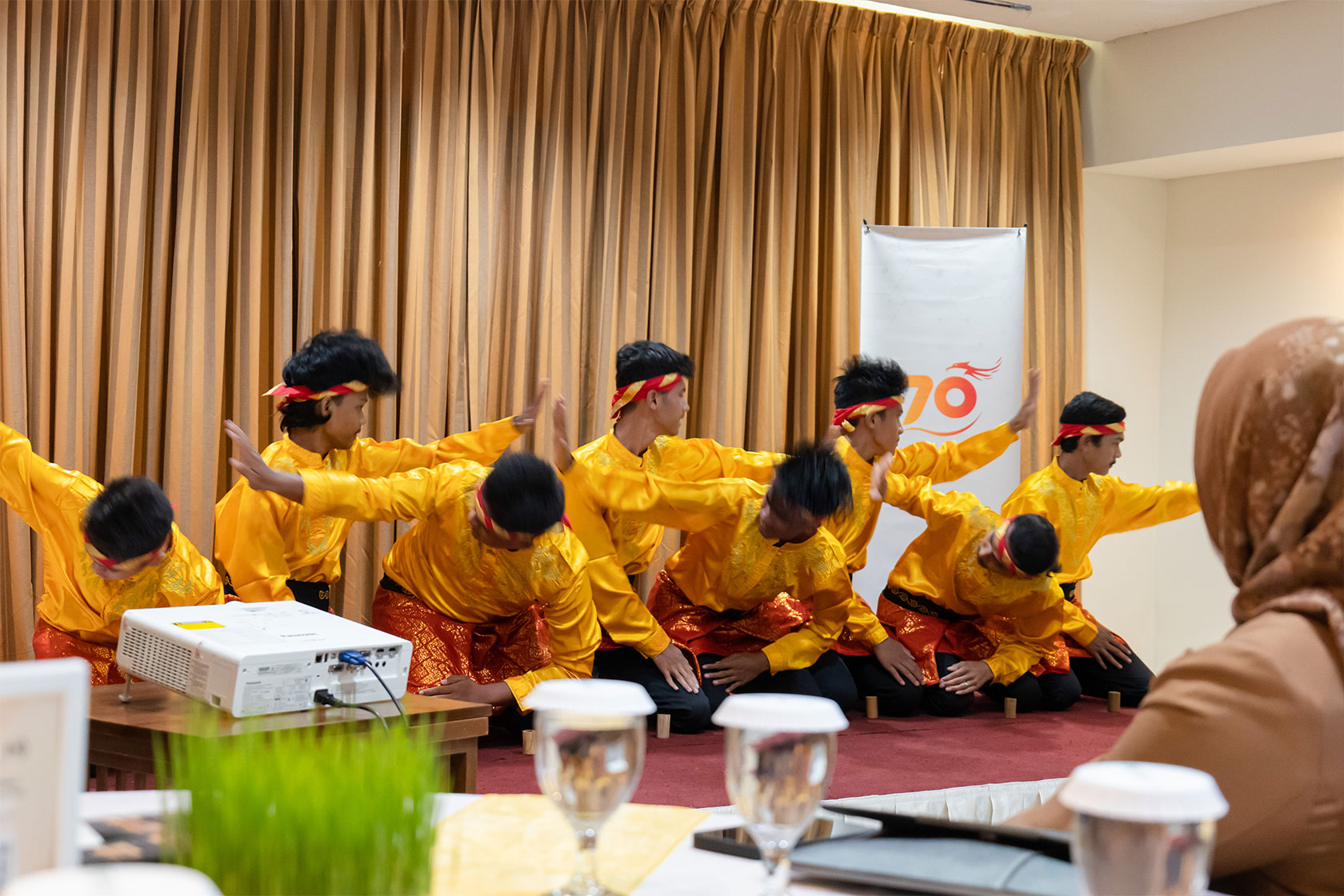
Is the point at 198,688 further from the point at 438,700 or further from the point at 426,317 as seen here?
the point at 426,317

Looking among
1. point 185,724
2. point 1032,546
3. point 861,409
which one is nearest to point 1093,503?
point 1032,546

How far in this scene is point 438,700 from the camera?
248cm

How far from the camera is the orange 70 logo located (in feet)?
17.8

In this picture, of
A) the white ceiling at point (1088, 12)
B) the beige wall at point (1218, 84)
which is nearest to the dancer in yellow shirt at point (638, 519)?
the white ceiling at point (1088, 12)

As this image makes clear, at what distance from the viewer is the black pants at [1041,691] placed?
4.61 meters

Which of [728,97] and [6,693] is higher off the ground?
[728,97]

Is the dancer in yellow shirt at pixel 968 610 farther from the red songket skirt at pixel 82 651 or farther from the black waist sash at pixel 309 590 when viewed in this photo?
the red songket skirt at pixel 82 651

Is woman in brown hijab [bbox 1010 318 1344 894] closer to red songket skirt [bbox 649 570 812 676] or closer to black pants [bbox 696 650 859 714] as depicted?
black pants [bbox 696 650 859 714]

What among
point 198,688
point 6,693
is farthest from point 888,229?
point 6,693

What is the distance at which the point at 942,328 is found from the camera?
18.0 feet

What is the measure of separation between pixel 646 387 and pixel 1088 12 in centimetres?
291

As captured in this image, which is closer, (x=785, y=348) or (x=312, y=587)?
(x=312, y=587)

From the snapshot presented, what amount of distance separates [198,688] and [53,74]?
2945 mm

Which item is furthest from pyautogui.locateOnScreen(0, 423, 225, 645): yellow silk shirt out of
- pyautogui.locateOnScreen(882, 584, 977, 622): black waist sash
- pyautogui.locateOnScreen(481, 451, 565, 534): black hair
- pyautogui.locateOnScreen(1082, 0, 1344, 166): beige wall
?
pyautogui.locateOnScreen(1082, 0, 1344, 166): beige wall
